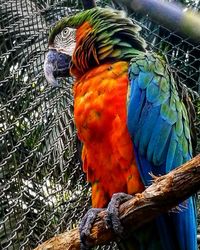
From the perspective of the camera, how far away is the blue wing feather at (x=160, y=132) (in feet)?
3.21

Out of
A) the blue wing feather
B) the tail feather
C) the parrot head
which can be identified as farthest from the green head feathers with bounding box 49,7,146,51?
the tail feather

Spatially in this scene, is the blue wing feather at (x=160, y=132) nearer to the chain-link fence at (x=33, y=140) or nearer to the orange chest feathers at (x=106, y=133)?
the orange chest feathers at (x=106, y=133)

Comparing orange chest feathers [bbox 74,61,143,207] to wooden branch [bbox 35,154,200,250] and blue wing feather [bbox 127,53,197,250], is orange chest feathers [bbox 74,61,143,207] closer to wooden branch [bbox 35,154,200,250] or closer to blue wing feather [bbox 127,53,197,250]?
blue wing feather [bbox 127,53,197,250]

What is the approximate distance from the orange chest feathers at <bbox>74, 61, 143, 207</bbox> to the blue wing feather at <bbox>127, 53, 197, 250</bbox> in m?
0.02

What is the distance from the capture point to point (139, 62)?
1073 millimetres

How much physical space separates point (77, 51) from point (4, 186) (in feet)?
1.20

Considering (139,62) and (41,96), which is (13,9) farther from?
(139,62)

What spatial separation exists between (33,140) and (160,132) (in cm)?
42

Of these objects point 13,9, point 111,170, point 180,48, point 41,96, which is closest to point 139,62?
point 111,170

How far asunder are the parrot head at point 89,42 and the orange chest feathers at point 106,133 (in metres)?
0.05

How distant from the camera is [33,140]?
131cm

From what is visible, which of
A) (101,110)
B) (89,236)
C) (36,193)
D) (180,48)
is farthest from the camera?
(180,48)

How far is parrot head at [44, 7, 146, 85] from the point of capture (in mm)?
1141

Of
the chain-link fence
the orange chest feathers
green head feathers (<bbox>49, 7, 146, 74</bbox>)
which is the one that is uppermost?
green head feathers (<bbox>49, 7, 146, 74</bbox>)
